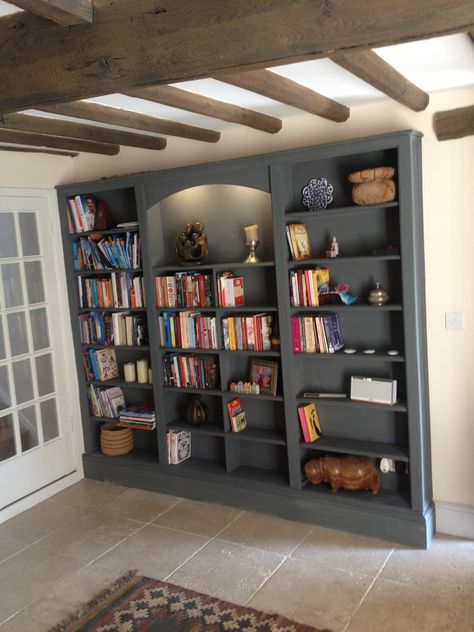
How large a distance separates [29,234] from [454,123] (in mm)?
2868

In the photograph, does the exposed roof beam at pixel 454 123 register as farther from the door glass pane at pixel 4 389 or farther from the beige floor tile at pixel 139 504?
the door glass pane at pixel 4 389

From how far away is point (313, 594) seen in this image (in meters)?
3.11

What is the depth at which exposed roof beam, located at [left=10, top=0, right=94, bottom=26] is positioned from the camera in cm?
174

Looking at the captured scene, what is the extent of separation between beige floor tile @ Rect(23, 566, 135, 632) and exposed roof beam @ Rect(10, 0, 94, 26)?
2.66 meters

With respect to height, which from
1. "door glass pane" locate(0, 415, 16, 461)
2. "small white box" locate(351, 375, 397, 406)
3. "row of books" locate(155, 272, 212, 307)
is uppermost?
"row of books" locate(155, 272, 212, 307)

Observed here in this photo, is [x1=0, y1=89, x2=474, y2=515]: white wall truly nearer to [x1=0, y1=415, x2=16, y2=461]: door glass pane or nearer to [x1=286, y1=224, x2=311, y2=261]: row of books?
[x1=286, y1=224, x2=311, y2=261]: row of books

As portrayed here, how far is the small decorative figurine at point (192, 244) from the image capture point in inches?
159

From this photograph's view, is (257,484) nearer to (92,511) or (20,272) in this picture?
(92,511)

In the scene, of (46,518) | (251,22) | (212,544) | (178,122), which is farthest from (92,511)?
(251,22)

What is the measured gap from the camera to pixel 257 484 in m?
3.99

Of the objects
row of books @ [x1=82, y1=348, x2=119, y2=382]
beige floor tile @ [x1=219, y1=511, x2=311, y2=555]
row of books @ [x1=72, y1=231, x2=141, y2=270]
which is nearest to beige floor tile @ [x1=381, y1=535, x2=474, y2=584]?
beige floor tile @ [x1=219, y1=511, x2=311, y2=555]

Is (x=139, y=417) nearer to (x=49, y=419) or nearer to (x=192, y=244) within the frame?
(x=49, y=419)

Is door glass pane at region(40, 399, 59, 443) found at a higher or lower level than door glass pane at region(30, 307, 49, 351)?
lower

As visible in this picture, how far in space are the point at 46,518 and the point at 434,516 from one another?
2.48 meters
